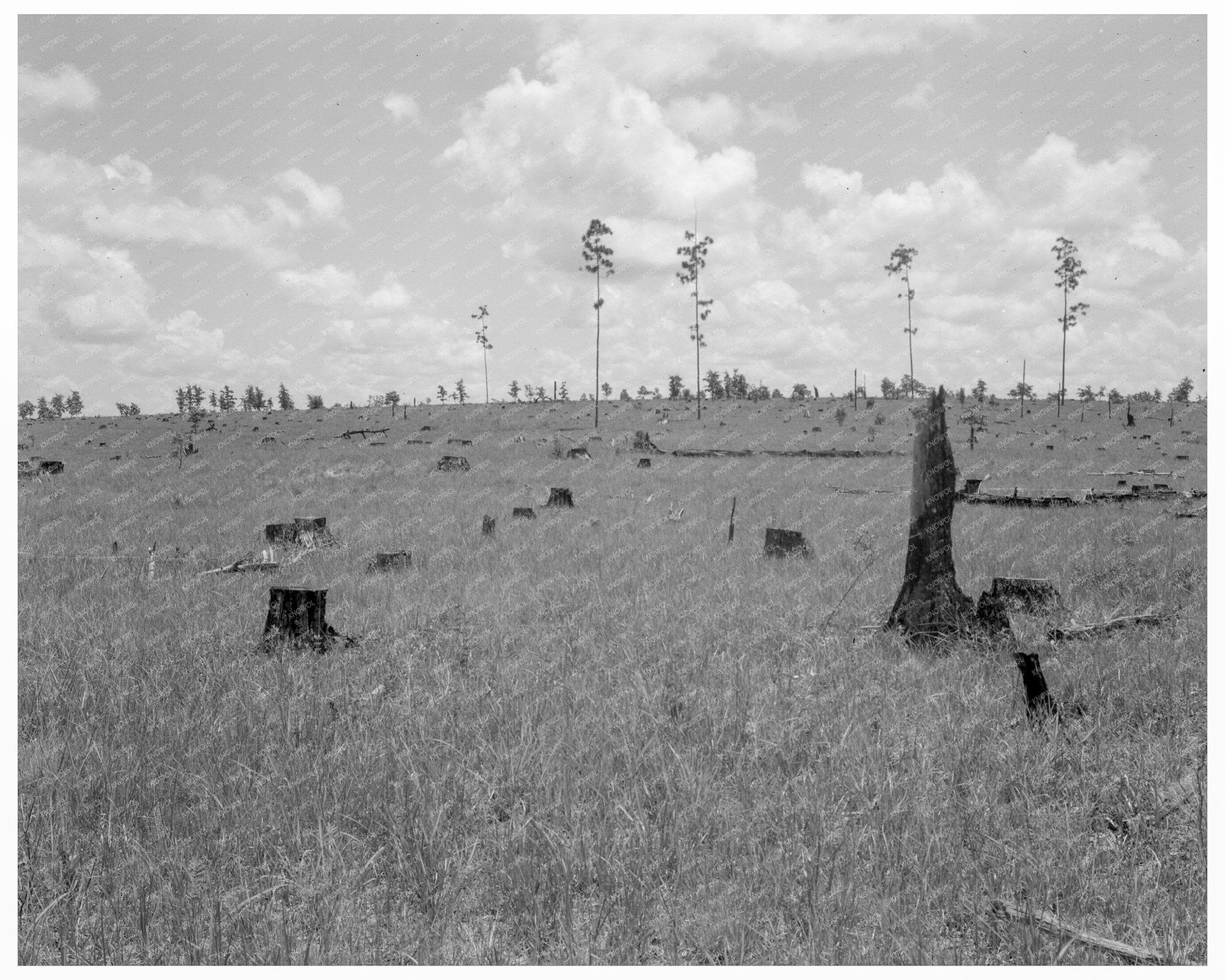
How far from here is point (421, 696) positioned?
195 inches

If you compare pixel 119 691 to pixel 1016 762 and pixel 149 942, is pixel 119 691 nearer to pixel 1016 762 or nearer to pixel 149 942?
pixel 149 942

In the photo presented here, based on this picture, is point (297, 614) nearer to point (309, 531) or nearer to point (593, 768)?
point (593, 768)

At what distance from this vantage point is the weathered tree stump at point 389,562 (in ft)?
31.5

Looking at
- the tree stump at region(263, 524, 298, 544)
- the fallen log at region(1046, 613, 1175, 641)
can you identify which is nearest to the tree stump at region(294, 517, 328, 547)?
the tree stump at region(263, 524, 298, 544)

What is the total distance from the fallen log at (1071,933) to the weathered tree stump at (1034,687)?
1971 mm

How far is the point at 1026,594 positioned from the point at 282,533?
10071 millimetres

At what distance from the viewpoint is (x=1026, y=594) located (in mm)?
7328

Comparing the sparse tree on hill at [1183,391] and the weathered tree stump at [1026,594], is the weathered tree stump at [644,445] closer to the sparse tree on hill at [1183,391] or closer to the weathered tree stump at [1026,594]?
the weathered tree stump at [1026,594]

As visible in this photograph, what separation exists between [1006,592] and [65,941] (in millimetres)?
7452

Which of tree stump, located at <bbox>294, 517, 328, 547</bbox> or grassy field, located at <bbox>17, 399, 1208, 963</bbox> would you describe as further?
tree stump, located at <bbox>294, 517, 328, 547</bbox>

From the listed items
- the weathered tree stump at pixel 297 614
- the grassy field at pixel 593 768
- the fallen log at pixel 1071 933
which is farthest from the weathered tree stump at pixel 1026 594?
the weathered tree stump at pixel 297 614

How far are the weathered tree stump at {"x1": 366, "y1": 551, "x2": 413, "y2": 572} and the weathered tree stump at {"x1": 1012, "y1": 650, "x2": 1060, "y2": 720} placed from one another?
7.18m

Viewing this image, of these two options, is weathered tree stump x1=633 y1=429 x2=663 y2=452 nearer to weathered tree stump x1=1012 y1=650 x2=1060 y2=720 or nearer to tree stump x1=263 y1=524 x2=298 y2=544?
tree stump x1=263 y1=524 x2=298 y2=544

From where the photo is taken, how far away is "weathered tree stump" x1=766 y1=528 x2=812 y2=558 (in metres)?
10.3
